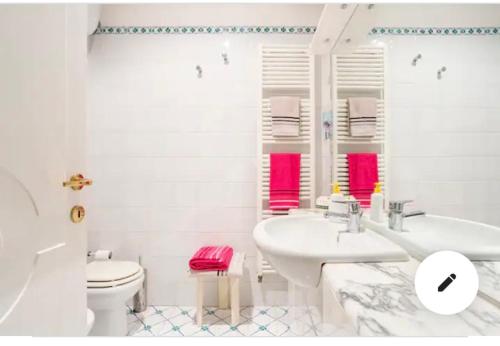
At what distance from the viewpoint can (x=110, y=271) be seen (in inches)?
59.8

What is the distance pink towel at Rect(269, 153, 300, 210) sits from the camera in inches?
67.5

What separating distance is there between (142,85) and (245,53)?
738 millimetres

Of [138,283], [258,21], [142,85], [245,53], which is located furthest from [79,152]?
[258,21]

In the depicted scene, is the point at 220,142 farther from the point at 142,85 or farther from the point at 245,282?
the point at 245,282

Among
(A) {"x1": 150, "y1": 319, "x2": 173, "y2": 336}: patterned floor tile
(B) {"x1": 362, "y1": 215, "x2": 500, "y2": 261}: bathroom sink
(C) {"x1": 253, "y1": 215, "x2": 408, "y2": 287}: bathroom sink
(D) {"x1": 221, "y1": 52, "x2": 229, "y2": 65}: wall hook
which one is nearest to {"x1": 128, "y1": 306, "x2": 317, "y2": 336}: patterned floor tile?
(A) {"x1": 150, "y1": 319, "x2": 173, "y2": 336}: patterned floor tile

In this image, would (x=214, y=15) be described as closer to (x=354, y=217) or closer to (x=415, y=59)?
(x=415, y=59)

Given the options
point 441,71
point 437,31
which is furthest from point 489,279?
point 437,31

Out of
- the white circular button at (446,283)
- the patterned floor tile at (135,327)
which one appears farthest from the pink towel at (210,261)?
the white circular button at (446,283)

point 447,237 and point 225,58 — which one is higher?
point 225,58

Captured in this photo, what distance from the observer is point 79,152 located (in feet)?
3.13

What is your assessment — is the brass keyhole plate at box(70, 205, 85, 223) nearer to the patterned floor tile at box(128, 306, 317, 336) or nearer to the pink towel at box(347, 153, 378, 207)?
the patterned floor tile at box(128, 306, 317, 336)

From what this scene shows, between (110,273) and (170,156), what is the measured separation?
80cm

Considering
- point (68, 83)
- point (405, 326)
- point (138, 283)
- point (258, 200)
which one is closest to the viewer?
point (405, 326)

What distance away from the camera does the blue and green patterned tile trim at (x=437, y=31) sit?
68cm
